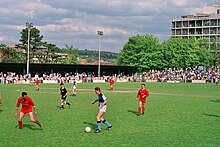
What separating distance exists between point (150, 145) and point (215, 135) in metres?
3.52

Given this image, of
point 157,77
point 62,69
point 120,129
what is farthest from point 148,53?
point 120,129

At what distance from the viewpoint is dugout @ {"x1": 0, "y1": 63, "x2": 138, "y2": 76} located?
65.8 metres

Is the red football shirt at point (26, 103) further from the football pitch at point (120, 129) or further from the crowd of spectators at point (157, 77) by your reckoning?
the crowd of spectators at point (157, 77)

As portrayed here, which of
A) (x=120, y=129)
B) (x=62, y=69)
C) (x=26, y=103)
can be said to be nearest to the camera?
(x=26, y=103)

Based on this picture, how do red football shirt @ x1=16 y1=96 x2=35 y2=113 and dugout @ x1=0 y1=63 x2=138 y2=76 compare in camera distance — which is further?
dugout @ x1=0 y1=63 x2=138 y2=76

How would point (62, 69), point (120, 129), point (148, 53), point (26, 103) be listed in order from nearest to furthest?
point (26, 103), point (120, 129), point (62, 69), point (148, 53)

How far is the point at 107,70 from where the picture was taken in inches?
3287

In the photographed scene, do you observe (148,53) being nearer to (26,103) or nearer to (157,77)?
(157,77)

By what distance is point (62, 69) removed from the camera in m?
74.2

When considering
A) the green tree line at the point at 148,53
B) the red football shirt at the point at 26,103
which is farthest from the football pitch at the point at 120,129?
the green tree line at the point at 148,53

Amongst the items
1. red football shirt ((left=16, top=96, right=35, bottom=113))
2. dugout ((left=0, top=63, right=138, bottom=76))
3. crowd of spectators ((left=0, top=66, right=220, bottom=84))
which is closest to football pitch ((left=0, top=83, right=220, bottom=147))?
red football shirt ((left=16, top=96, right=35, bottom=113))

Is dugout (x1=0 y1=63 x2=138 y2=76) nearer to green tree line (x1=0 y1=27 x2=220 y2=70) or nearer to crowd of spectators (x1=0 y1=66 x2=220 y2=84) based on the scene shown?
crowd of spectators (x1=0 y1=66 x2=220 y2=84)

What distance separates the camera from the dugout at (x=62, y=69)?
65750 millimetres

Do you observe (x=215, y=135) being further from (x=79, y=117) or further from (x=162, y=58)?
(x=162, y=58)
